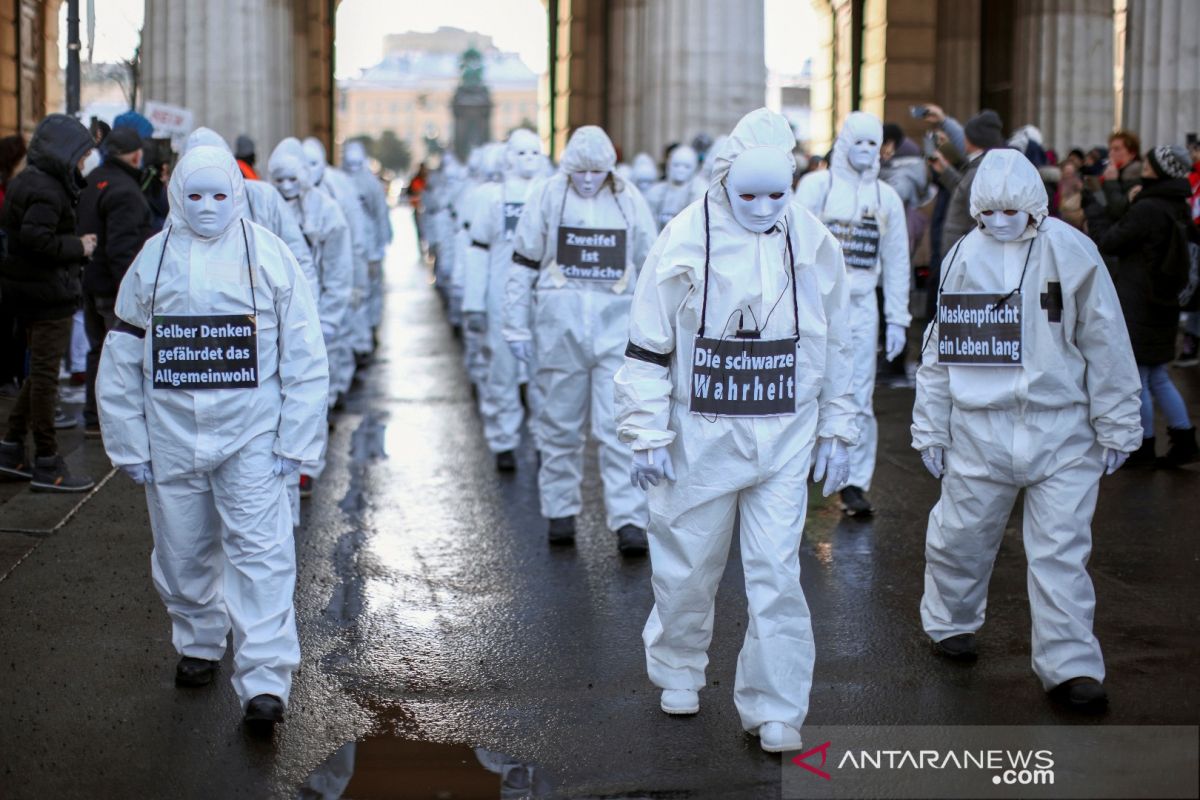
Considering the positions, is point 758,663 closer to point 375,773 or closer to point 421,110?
point 375,773

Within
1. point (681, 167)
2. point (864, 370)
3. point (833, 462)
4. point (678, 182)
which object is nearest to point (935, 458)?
point (833, 462)

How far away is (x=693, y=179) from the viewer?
15.0 metres

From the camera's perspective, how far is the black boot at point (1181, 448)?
9.84 m

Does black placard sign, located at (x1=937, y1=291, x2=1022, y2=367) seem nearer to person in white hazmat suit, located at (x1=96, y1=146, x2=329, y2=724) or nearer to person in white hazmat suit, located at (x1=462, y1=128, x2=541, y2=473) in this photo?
person in white hazmat suit, located at (x1=96, y1=146, x2=329, y2=724)

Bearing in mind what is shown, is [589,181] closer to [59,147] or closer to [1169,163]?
[59,147]

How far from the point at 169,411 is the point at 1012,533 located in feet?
15.2

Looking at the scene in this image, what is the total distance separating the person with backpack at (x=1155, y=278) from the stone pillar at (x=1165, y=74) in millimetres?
7213

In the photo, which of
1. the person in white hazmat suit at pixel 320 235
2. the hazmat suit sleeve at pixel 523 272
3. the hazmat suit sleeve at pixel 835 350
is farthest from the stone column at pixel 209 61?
the hazmat suit sleeve at pixel 835 350

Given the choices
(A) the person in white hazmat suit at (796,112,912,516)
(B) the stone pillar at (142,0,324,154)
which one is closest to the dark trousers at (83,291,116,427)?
(A) the person in white hazmat suit at (796,112,912,516)

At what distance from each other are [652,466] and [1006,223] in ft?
5.27

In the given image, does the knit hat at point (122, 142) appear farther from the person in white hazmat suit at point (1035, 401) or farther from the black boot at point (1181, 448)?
the black boot at point (1181, 448)

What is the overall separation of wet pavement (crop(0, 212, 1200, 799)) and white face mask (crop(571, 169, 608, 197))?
1740mm

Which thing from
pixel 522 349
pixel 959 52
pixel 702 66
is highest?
pixel 959 52

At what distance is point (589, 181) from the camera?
809 centimetres
